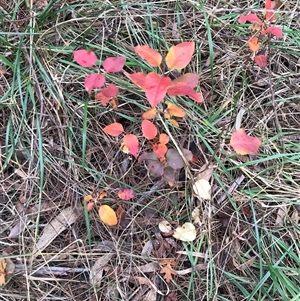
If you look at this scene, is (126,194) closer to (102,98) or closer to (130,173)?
(130,173)

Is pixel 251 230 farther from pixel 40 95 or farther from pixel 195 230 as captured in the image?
pixel 40 95

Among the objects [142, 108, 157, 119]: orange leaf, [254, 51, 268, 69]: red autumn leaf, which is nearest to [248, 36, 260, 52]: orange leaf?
[254, 51, 268, 69]: red autumn leaf

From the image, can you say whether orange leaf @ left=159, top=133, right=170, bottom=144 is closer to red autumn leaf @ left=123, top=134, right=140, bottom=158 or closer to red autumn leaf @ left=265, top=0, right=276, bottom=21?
red autumn leaf @ left=123, top=134, right=140, bottom=158

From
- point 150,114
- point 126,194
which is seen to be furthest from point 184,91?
point 126,194

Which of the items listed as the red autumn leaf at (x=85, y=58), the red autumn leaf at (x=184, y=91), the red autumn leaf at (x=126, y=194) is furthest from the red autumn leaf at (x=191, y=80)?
the red autumn leaf at (x=126, y=194)

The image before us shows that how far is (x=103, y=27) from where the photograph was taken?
5.23ft

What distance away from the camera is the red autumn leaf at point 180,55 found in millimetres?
1337

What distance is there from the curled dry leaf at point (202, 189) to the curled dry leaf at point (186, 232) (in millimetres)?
105

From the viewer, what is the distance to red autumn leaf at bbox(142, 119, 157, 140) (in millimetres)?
1395

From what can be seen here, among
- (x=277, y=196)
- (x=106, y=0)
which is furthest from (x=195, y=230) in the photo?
(x=106, y=0)

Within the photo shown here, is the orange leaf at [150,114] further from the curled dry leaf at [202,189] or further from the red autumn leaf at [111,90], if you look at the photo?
the curled dry leaf at [202,189]

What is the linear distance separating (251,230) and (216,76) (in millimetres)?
581

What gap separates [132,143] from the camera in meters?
1.42

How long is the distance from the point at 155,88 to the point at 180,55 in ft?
0.60
